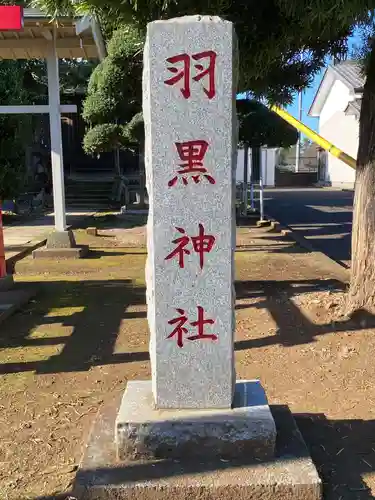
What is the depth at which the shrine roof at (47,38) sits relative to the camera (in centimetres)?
757

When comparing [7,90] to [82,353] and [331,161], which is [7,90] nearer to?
[82,353]

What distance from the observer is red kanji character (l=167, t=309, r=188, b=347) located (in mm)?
2740

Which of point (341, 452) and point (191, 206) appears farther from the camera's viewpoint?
point (341, 452)

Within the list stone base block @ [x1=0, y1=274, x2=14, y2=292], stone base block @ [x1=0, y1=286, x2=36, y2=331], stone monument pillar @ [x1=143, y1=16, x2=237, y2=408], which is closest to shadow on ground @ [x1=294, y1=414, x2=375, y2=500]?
stone monument pillar @ [x1=143, y1=16, x2=237, y2=408]

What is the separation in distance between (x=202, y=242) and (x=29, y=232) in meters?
10.2

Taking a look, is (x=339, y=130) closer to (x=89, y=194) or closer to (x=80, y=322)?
(x=89, y=194)

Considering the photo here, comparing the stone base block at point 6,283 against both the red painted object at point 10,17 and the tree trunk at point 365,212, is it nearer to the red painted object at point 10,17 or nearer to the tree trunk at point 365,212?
the red painted object at point 10,17

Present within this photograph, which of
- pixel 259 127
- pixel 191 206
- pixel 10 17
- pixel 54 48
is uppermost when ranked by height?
pixel 54 48

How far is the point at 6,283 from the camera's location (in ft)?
21.7

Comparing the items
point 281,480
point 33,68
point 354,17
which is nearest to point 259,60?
point 354,17

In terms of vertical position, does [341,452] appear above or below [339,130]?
below

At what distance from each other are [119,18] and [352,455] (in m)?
3.72

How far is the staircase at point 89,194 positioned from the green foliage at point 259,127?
6236mm

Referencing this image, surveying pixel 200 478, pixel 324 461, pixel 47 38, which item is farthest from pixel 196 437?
pixel 47 38
